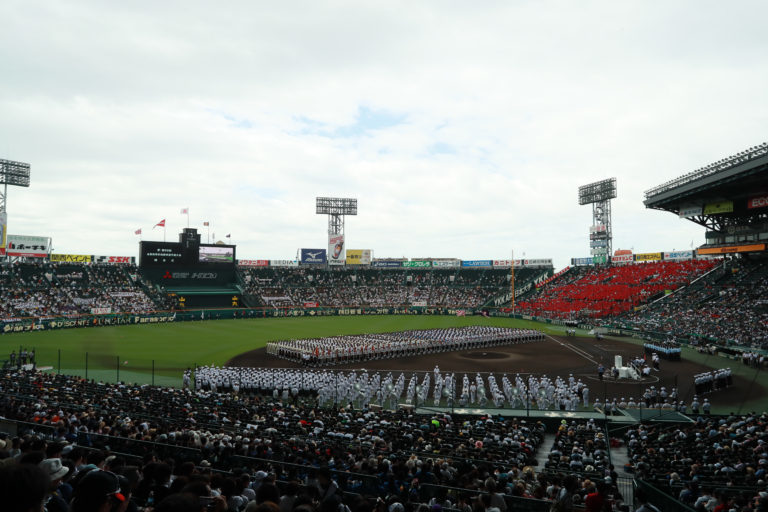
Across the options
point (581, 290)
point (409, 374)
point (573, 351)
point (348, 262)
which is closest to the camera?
point (409, 374)

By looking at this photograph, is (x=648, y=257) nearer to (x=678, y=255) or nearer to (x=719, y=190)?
(x=678, y=255)

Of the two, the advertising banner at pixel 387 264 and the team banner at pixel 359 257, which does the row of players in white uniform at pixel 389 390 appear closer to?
the team banner at pixel 359 257

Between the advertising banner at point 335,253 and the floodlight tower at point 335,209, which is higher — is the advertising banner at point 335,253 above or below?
below

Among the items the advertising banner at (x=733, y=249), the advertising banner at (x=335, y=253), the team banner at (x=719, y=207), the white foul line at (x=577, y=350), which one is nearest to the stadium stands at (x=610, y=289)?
the advertising banner at (x=733, y=249)

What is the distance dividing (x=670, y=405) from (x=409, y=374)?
47.4ft

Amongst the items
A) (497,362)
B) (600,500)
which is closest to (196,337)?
(497,362)

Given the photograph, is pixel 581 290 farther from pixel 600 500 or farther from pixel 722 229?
pixel 600 500

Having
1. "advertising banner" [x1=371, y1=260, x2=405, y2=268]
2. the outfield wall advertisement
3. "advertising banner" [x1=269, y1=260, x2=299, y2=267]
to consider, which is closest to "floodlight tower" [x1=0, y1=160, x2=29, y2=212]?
"advertising banner" [x1=269, y1=260, x2=299, y2=267]

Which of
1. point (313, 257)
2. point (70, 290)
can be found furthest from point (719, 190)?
point (70, 290)

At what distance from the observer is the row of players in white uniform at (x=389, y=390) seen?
906 inches

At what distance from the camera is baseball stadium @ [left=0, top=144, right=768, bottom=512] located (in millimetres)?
8812

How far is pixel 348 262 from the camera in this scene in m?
92.9

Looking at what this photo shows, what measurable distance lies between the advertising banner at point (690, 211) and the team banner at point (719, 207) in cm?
65

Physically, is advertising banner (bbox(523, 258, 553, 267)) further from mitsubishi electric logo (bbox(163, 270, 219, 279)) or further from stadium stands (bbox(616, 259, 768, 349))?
mitsubishi electric logo (bbox(163, 270, 219, 279))
